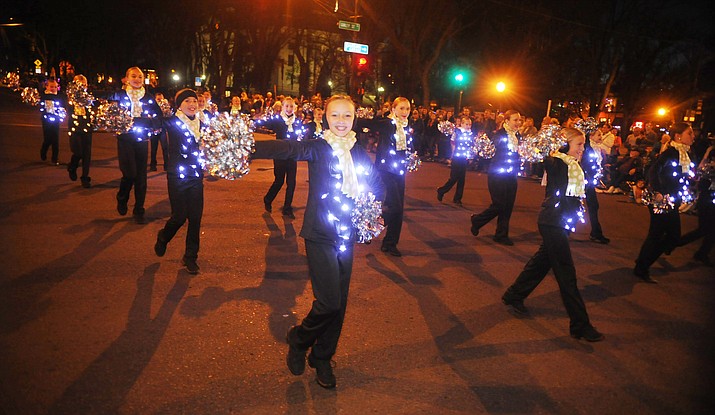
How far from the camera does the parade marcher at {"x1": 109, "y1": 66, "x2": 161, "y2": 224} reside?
7.49m

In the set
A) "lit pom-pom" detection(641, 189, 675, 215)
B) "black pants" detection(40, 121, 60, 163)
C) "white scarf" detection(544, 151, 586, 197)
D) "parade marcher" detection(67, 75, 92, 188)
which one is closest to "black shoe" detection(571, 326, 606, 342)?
"white scarf" detection(544, 151, 586, 197)

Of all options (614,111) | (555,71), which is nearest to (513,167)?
(555,71)

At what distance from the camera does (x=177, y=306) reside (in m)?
Result: 5.08

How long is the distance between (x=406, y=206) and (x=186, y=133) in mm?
5978

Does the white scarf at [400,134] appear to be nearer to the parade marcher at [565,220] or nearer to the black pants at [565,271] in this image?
the parade marcher at [565,220]

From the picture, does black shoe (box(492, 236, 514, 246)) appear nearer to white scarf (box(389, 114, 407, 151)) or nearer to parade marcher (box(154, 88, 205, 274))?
white scarf (box(389, 114, 407, 151))

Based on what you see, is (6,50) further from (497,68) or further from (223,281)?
(223,281)

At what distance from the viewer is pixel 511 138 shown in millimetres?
8305

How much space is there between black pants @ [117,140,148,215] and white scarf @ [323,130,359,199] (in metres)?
4.96

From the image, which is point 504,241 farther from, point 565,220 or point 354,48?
point 354,48

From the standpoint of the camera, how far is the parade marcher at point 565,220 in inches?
197

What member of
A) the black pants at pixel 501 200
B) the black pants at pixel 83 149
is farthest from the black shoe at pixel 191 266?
the black pants at pixel 83 149

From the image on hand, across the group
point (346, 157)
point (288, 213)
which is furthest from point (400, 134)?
point (346, 157)

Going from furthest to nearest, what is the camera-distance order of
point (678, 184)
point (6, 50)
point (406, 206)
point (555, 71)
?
point (6, 50) → point (555, 71) → point (406, 206) → point (678, 184)
